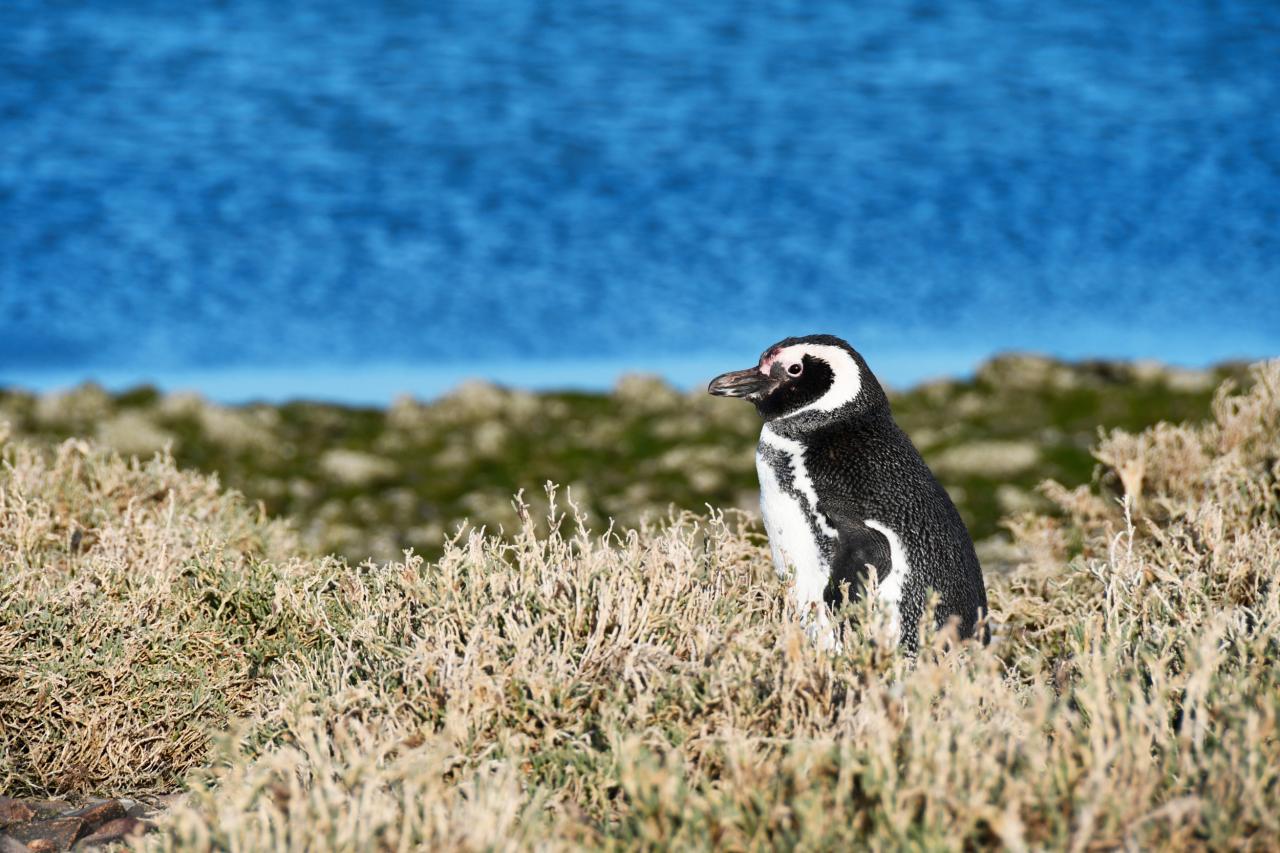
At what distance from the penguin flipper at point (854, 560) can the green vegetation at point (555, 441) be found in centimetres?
799

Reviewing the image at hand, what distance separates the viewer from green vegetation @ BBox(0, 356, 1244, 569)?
1683 cm

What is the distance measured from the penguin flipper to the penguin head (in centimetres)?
62

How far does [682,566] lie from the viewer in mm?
4754

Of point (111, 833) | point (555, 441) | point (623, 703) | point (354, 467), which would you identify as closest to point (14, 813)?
point (111, 833)

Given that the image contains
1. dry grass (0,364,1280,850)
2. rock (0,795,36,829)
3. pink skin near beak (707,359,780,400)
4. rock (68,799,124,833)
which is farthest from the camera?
pink skin near beak (707,359,780,400)

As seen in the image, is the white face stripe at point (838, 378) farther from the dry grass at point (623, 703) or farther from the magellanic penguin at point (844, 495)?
the dry grass at point (623, 703)

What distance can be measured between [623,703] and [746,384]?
203cm

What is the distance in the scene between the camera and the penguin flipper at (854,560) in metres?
5.05

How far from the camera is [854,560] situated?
199 inches

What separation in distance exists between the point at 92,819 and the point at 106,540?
6.90 ft

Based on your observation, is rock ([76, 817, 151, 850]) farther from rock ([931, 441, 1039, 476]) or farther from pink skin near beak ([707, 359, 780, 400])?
rock ([931, 441, 1039, 476])

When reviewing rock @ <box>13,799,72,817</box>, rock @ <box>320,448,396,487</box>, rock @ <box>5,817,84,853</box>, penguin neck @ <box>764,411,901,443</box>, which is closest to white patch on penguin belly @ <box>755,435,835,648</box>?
penguin neck @ <box>764,411,901,443</box>

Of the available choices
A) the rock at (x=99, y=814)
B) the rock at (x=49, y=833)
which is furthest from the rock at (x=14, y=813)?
the rock at (x=99, y=814)

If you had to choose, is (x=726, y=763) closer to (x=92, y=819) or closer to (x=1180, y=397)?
(x=92, y=819)
